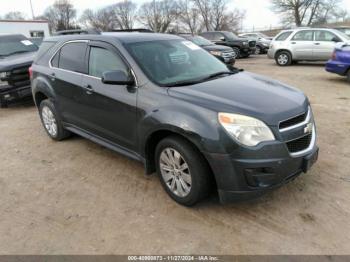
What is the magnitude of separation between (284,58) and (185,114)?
510 inches

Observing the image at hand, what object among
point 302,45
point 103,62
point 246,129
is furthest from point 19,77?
point 302,45

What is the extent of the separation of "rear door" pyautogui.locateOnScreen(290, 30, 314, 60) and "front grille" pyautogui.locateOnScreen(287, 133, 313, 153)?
1194cm

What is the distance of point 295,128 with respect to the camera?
327cm

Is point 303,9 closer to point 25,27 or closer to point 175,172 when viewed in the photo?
point 25,27

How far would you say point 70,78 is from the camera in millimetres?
4770

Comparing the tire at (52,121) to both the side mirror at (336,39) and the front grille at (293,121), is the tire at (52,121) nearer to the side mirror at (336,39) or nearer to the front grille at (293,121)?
the front grille at (293,121)

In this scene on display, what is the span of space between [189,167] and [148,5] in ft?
228

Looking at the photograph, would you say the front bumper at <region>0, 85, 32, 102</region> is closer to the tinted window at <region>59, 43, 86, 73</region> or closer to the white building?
the tinted window at <region>59, 43, 86, 73</region>

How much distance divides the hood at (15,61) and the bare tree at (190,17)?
52582 mm

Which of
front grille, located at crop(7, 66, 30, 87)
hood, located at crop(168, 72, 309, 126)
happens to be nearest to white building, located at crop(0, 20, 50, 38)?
front grille, located at crop(7, 66, 30, 87)

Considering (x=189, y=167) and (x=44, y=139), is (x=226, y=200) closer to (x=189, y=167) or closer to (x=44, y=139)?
(x=189, y=167)

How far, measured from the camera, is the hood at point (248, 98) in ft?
10.4

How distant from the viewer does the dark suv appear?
3064 millimetres

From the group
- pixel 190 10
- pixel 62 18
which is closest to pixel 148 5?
pixel 190 10
